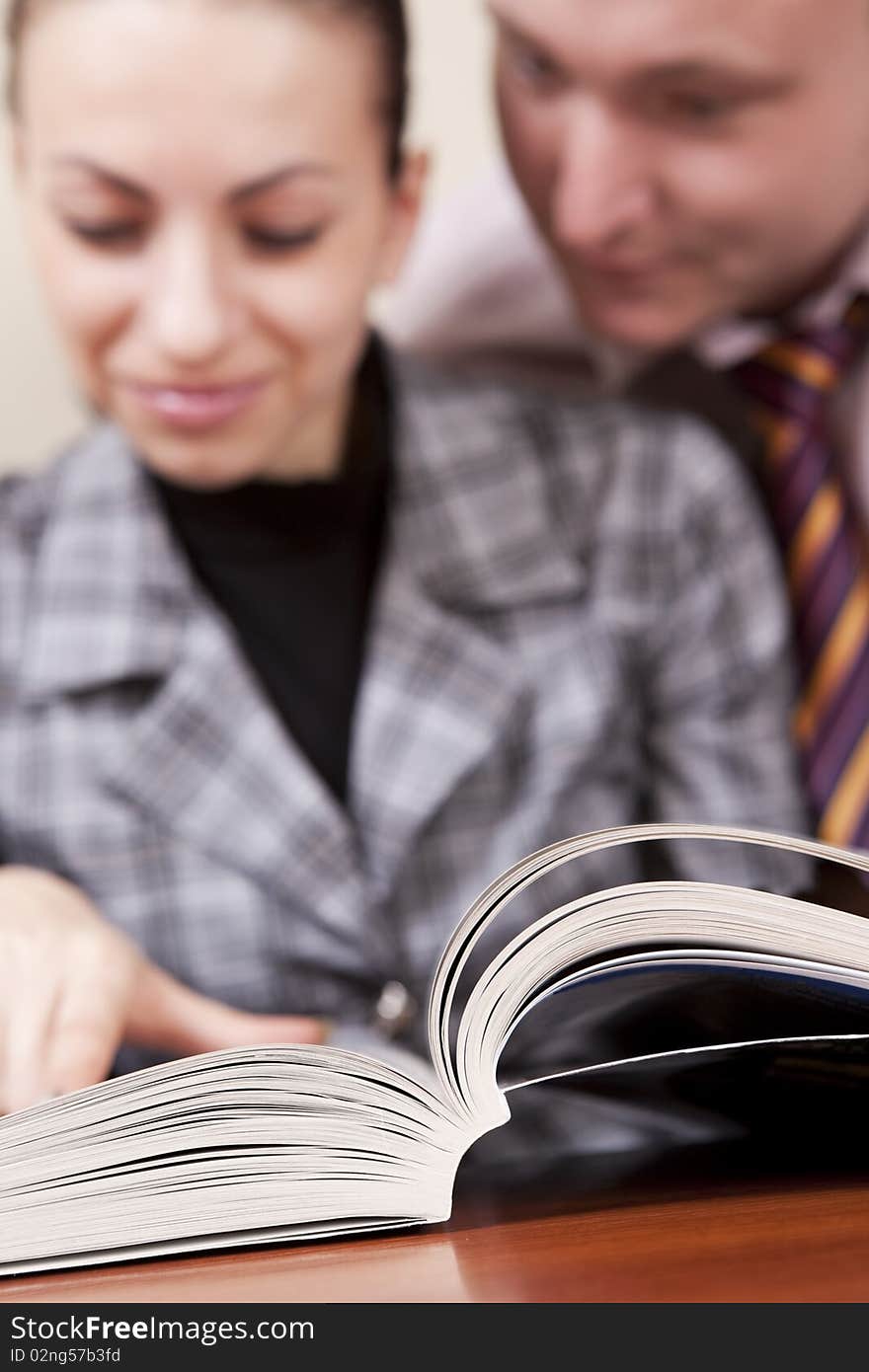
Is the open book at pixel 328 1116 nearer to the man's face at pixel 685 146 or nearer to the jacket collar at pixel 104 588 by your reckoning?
the jacket collar at pixel 104 588

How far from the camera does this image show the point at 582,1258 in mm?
401

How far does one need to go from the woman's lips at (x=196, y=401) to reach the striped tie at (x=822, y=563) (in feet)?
1.27

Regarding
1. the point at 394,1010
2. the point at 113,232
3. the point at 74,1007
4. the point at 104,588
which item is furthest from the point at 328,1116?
the point at 113,232

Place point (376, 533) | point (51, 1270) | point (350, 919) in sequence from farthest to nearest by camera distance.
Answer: point (376, 533), point (350, 919), point (51, 1270)

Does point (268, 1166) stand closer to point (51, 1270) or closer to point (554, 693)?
point (51, 1270)

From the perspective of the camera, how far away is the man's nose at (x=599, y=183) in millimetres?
965

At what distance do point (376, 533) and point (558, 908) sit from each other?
1.81 feet

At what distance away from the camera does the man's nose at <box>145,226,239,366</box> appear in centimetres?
88

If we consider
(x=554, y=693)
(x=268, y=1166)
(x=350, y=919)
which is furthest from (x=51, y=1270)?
(x=554, y=693)

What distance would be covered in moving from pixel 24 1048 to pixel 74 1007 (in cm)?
3

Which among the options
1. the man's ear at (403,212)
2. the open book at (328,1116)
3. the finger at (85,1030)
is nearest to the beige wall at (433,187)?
the man's ear at (403,212)

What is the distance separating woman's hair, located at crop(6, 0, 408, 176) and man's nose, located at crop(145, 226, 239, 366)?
15 centimetres

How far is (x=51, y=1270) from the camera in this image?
→ 17.1 inches

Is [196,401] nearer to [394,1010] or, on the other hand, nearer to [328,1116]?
[394,1010]
